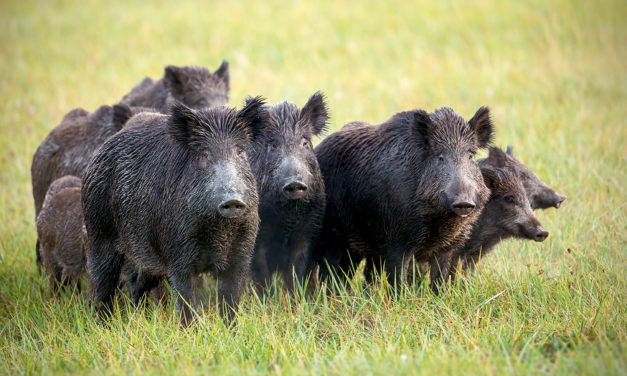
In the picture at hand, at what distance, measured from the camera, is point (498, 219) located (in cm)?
621

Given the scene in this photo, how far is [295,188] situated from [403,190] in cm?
82

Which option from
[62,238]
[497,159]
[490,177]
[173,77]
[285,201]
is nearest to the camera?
[285,201]

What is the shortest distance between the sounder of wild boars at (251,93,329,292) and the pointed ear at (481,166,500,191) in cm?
131

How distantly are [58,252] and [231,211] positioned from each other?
260 centimetres

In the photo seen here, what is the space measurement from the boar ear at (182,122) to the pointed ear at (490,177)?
2.39 metres

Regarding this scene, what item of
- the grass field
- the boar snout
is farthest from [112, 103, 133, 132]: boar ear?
the boar snout

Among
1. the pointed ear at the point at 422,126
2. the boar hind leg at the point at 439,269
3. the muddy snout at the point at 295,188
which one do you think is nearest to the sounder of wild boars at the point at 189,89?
the muddy snout at the point at 295,188

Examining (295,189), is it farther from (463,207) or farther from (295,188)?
(463,207)

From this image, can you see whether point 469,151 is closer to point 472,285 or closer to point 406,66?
point 472,285

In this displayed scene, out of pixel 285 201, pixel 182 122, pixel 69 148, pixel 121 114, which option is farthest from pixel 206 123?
pixel 69 148

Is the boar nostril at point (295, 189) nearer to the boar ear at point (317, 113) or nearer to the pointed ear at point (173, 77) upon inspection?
the boar ear at point (317, 113)

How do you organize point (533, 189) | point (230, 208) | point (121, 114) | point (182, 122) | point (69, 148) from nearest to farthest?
point (230, 208) → point (182, 122) → point (533, 189) → point (121, 114) → point (69, 148)

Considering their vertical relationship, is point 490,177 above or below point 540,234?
above

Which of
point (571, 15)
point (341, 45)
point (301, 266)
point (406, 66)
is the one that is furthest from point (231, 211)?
point (571, 15)
